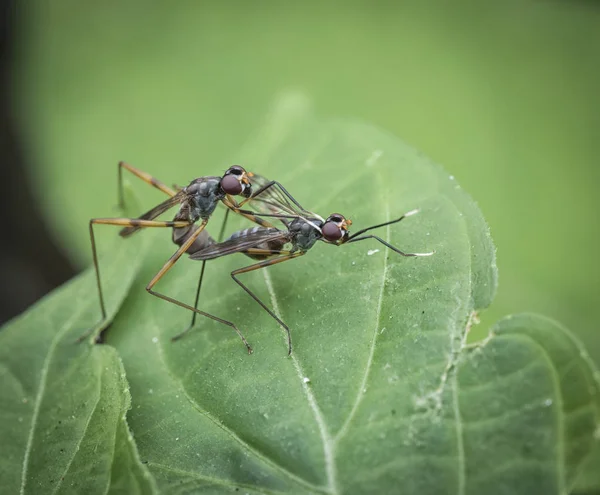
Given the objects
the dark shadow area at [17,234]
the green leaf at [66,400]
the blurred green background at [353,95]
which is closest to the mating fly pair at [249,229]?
the green leaf at [66,400]

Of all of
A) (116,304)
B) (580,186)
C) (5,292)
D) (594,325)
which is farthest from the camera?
(5,292)

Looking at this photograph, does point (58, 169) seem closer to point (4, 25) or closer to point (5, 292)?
point (5, 292)

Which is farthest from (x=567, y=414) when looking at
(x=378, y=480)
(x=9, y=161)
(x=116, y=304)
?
(x=9, y=161)

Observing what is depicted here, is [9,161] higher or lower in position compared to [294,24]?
A: lower

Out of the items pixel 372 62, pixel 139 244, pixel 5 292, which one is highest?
pixel 372 62

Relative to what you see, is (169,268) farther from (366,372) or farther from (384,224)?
(366,372)

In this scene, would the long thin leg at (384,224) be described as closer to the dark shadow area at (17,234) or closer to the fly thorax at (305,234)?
the fly thorax at (305,234)

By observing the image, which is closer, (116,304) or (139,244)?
(116,304)

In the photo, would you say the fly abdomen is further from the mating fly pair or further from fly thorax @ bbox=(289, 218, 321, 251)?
fly thorax @ bbox=(289, 218, 321, 251)

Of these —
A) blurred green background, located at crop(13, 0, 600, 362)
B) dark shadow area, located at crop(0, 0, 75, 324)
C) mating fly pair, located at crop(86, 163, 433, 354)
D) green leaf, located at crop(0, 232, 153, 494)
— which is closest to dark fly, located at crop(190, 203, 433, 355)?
mating fly pair, located at crop(86, 163, 433, 354)
